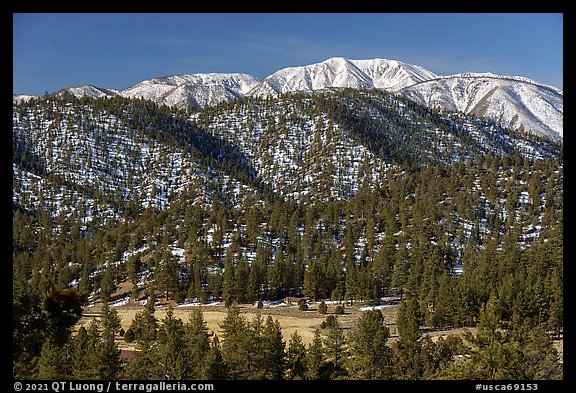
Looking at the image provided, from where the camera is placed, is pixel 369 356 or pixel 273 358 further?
pixel 369 356

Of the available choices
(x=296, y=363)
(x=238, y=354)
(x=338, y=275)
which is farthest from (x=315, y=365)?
(x=338, y=275)

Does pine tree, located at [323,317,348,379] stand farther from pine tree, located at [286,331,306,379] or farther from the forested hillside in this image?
pine tree, located at [286,331,306,379]

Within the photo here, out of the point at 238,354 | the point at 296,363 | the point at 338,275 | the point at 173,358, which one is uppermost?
the point at 338,275

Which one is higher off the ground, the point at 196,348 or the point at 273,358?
the point at 196,348

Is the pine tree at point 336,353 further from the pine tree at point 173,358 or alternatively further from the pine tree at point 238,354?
the pine tree at point 173,358

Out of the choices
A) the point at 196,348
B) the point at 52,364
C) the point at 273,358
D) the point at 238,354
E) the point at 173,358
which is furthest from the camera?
the point at 196,348

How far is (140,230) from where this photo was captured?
123 m

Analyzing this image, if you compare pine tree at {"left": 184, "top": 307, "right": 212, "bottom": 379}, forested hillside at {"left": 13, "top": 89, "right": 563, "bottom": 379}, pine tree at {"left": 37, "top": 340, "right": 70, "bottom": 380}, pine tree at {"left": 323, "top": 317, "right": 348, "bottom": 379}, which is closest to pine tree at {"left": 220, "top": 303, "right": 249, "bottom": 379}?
forested hillside at {"left": 13, "top": 89, "right": 563, "bottom": 379}

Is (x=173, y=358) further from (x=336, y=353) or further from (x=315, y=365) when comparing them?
(x=336, y=353)

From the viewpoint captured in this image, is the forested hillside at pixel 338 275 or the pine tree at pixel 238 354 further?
the pine tree at pixel 238 354

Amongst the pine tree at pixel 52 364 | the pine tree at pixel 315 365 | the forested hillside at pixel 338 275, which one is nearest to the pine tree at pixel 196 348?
the forested hillside at pixel 338 275

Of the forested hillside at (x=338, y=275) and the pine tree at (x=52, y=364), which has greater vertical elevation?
the forested hillside at (x=338, y=275)

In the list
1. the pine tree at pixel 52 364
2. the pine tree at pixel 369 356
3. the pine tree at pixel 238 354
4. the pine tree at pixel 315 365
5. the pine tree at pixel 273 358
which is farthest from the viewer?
the pine tree at pixel 369 356
